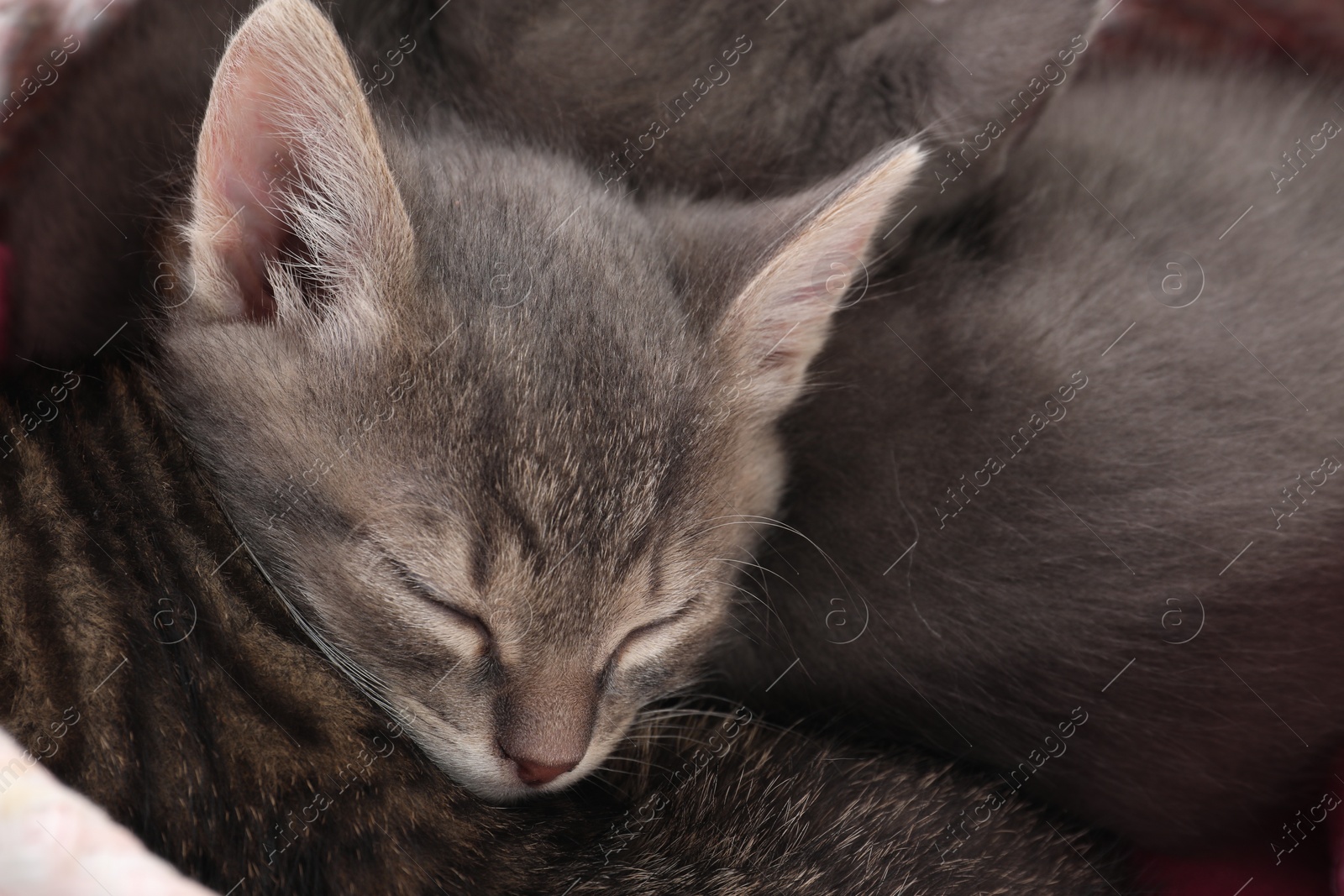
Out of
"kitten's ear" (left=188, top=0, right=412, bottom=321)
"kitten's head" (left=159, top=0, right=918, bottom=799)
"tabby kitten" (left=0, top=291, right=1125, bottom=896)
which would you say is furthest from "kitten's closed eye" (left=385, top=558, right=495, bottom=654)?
"kitten's ear" (left=188, top=0, right=412, bottom=321)

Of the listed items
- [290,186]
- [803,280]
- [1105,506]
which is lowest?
[1105,506]

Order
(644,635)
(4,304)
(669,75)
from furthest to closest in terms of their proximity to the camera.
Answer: (669,75), (4,304), (644,635)

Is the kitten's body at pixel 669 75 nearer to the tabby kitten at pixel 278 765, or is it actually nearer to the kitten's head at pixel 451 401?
the kitten's head at pixel 451 401

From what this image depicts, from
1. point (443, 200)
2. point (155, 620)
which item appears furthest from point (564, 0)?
point (155, 620)

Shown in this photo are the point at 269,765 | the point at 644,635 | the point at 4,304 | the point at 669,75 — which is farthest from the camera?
the point at 669,75

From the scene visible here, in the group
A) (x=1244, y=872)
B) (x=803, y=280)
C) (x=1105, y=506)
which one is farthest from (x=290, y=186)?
(x=1244, y=872)

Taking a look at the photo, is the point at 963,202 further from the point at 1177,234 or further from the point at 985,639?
the point at 985,639

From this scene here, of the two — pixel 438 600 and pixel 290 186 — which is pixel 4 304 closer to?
pixel 290 186
